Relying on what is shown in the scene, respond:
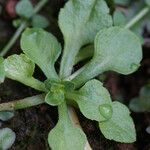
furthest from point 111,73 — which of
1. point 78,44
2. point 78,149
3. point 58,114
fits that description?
point 78,149

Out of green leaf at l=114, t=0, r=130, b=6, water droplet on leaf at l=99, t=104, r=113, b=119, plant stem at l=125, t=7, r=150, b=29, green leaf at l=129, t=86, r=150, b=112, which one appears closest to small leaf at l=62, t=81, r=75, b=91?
water droplet on leaf at l=99, t=104, r=113, b=119

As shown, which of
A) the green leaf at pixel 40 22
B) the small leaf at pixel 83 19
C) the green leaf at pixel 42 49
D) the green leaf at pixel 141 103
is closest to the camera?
the green leaf at pixel 42 49

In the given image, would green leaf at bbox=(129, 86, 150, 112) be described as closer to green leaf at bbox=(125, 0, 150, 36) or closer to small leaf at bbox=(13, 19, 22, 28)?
green leaf at bbox=(125, 0, 150, 36)

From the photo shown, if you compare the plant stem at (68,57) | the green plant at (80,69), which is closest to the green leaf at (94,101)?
the green plant at (80,69)

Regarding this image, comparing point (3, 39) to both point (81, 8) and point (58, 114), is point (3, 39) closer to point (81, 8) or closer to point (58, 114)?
point (81, 8)

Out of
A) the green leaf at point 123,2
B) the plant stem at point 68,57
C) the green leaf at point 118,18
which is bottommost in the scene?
the green leaf at point 123,2

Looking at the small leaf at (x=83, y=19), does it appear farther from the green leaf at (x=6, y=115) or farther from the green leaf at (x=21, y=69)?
the green leaf at (x=6, y=115)
